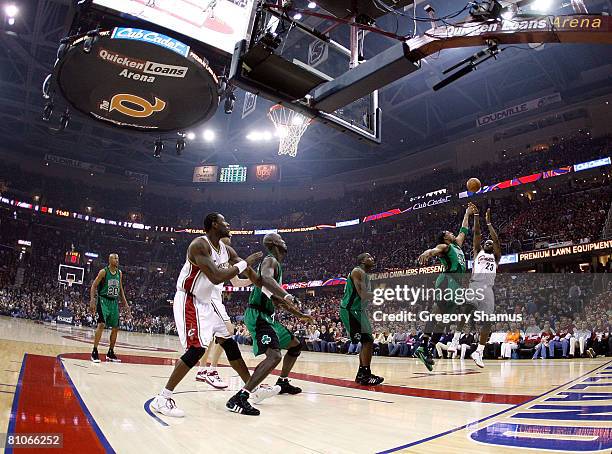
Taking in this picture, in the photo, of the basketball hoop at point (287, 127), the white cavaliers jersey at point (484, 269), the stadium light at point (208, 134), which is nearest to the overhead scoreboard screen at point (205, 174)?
the stadium light at point (208, 134)

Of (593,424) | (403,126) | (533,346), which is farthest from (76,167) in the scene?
(593,424)

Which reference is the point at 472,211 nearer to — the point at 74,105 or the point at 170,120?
the point at 170,120

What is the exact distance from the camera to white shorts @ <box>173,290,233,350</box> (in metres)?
3.46

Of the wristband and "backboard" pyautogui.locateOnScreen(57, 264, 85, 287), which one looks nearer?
the wristband

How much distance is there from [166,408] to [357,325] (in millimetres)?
2971

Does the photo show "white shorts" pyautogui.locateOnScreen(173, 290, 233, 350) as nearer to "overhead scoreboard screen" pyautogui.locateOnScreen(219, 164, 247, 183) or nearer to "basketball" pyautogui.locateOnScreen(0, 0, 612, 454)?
"basketball" pyautogui.locateOnScreen(0, 0, 612, 454)

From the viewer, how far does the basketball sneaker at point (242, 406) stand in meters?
Result: 3.39

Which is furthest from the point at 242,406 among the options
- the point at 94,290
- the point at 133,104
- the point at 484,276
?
the point at 133,104

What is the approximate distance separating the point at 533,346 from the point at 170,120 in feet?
36.9

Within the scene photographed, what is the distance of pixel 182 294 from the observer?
362 centimetres

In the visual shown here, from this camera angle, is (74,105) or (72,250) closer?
(74,105)

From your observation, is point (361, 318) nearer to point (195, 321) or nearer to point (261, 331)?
point (261, 331)

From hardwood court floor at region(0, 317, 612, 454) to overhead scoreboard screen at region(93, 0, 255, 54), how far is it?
6959 millimetres

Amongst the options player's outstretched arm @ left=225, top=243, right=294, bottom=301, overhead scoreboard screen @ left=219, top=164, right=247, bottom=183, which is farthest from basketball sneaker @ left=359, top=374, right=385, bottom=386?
overhead scoreboard screen @ left=219, top=164, right=247, bottom=183
